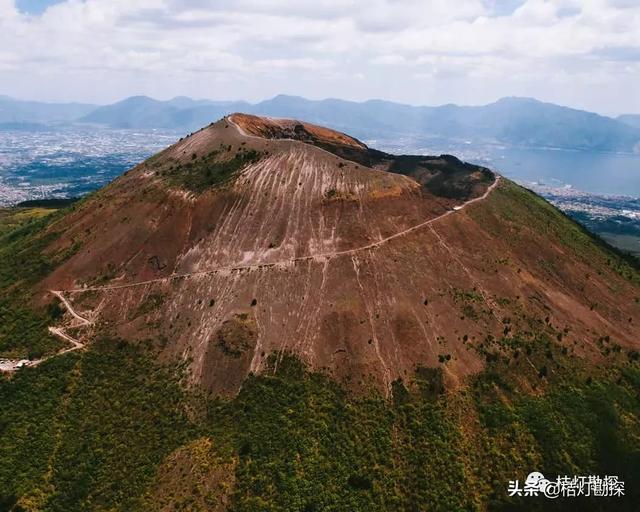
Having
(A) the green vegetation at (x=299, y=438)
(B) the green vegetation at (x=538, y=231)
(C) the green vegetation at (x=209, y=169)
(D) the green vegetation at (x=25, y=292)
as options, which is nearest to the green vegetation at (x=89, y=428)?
(A) the green vegetation at (x=299, y=438)

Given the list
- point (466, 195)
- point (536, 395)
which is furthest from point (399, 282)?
point (466, 195)

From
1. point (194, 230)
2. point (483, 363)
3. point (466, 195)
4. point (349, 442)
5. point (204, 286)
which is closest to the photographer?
point (349, 442)

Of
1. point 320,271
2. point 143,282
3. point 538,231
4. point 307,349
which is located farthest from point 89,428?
point 538,231

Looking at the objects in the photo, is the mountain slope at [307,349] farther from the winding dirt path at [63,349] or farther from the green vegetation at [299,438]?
the winding dirt path at [63,349]

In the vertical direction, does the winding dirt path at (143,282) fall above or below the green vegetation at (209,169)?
below

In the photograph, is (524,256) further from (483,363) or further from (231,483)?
(231,483)

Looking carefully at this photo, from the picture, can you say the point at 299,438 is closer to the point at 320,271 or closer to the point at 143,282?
the point at 320,271
